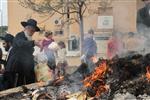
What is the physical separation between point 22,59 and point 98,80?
6.61 feet

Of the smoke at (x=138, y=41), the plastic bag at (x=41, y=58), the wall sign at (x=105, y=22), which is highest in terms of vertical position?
the wall sign at (x=105, y=22)

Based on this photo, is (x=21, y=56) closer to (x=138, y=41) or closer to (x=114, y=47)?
(x=138, y=41)

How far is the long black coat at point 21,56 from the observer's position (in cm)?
899

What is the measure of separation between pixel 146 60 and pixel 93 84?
3.14ft

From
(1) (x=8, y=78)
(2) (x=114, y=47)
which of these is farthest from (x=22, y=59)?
(2) (x=114, y=47)

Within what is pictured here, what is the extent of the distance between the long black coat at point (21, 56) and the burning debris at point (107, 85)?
2.57 feet

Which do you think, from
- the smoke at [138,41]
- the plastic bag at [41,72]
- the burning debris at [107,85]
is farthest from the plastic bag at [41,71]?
the smoke at [138,41]

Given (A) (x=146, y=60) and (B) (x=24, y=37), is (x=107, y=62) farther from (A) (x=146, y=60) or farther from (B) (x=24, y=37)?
(B) (x=24, y=37)

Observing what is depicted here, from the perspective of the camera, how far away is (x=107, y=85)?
24.7 ft

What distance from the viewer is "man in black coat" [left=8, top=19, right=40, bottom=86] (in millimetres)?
9031

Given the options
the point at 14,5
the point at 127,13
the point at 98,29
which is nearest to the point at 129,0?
the point at 127,13

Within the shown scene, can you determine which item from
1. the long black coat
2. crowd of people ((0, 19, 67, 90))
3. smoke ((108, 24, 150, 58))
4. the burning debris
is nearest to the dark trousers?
crowd of people ((0, 19, 67, 90))

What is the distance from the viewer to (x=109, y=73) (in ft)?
25.8

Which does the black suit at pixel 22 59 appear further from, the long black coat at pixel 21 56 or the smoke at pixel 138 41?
the smoke at pixel 138 41
